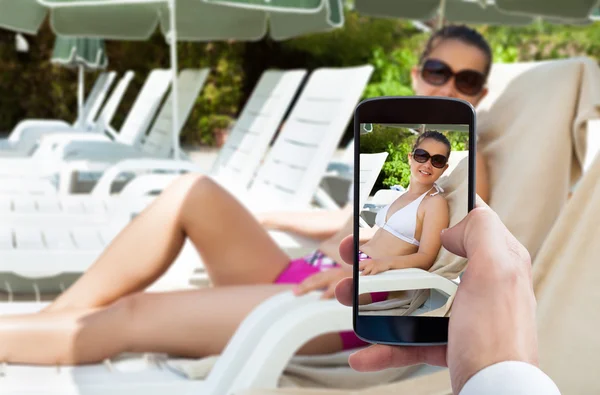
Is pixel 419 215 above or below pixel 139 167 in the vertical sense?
above

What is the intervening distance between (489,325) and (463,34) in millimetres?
2039

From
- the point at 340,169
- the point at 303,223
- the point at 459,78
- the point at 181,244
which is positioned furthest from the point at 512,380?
the point at 340,169

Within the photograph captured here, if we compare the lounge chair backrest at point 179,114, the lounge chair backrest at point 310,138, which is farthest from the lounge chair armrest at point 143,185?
the lounge chair backrest at point 179,114

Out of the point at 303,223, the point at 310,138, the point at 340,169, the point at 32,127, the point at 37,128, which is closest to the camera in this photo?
the point at 303,223

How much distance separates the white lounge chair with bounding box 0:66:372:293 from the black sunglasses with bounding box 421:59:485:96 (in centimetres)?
156

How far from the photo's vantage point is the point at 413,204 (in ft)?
2.24

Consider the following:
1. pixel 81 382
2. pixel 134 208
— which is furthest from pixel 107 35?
pixel 81 382

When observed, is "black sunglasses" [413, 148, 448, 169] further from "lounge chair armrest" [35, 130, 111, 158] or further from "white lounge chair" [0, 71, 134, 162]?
"white lounge chair" [0, 71, 134, 162]

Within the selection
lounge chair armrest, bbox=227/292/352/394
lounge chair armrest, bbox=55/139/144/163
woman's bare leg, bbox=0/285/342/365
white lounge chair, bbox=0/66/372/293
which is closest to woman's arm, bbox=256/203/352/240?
white lounge chair, bbox=0/66/372/293

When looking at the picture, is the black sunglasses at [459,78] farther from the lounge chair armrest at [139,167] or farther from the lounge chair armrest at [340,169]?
the lounge chair armrest at [340,169]

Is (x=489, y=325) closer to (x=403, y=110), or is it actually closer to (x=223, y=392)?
(x=403, y=110)

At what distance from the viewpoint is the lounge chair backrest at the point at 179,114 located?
25.2 feet

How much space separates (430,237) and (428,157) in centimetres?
6

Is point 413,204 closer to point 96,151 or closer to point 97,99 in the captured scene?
point 96,151
